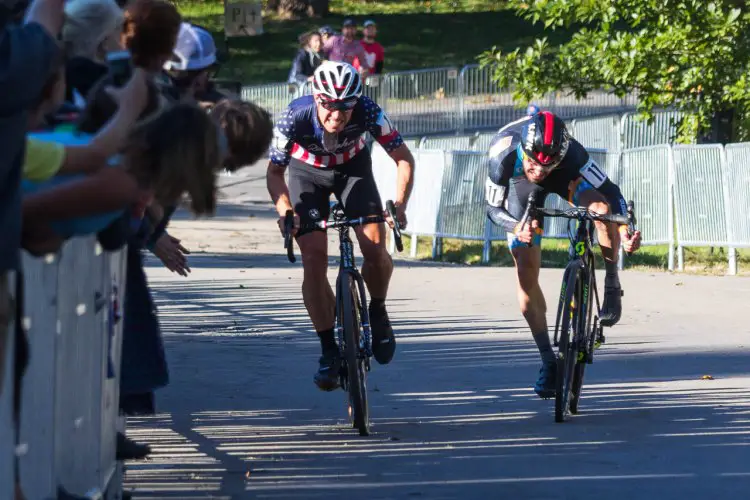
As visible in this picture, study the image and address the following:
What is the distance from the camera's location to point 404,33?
153 ft

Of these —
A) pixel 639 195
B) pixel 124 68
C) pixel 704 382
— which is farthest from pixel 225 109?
pixel 639 195

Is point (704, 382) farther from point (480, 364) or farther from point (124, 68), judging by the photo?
point (124, 68)

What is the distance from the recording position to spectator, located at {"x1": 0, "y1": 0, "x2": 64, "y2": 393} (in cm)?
377

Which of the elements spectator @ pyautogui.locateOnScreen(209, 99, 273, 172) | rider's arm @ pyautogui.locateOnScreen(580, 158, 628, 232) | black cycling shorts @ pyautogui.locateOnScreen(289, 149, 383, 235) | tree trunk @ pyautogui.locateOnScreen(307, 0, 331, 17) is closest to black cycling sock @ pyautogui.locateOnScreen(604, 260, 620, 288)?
rider's arm @ pyautogui.locateOnScreen(580, 158, 628, 232)

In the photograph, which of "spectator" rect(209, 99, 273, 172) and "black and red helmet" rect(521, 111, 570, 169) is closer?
"spectator" rect(209, 99, 273, 172)

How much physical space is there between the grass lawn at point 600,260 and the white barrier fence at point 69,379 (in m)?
12.4

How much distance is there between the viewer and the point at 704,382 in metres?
9.88

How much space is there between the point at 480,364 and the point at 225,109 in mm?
5223

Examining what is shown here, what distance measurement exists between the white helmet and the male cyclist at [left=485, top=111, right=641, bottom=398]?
1.05 m

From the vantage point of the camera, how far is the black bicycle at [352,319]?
8.16m

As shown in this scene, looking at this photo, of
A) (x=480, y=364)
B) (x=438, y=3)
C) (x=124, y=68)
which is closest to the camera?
(x=124, y=68)

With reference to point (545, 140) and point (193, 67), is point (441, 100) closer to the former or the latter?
point (545, 140)

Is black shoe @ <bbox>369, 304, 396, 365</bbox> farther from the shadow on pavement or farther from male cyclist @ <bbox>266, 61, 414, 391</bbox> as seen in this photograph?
the shadow on pavement

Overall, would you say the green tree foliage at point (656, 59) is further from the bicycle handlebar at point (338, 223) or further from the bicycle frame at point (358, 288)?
the bicycle handlebar at point (338, 223)
